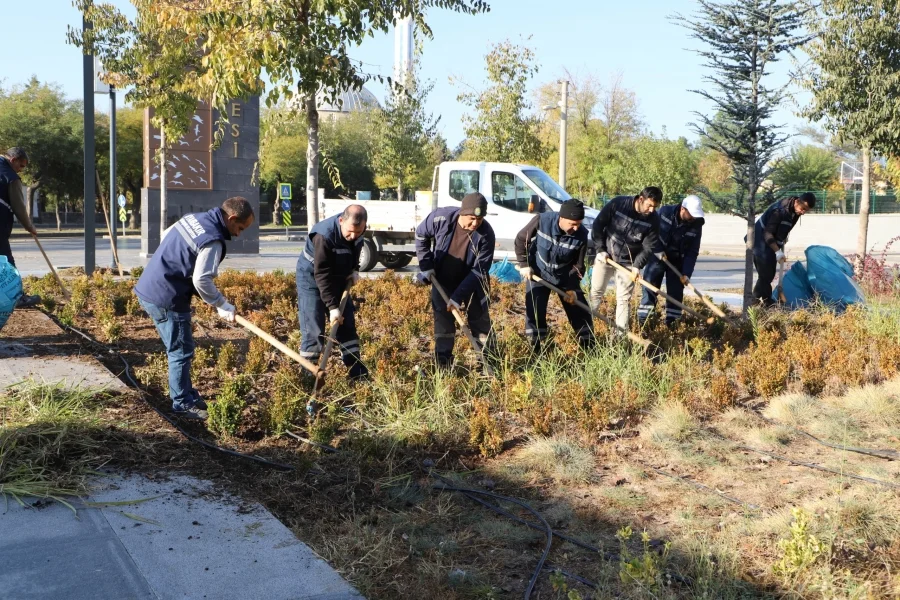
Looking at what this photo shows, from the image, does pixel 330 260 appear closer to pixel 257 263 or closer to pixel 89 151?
pixel 89 151

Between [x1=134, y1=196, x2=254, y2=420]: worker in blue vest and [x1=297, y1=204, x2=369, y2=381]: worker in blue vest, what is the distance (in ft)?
2.18

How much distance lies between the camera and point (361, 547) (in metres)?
3.88

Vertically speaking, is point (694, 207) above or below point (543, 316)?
above

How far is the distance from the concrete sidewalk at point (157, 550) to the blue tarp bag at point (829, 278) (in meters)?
8.16

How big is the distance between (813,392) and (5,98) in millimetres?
44058

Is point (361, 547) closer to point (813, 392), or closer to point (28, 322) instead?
point (813, 392)

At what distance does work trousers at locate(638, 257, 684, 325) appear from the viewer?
9.23 meters

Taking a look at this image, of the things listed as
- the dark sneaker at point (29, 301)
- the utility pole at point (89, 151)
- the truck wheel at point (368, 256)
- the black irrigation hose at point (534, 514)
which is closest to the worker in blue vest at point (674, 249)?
the black irrigation hose at point (534, 514)

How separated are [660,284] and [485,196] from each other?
22.8 feet

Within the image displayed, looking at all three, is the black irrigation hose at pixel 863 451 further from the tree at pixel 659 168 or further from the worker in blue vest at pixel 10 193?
the tree at pixel 659 168

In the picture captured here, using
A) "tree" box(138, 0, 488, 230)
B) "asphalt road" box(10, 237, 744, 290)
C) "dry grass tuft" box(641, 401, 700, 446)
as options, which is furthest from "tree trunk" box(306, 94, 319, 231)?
"asphalt road" box(10, 237, 744, 290)

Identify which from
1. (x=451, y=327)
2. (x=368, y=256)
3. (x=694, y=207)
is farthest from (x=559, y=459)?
(x=368, y=256)

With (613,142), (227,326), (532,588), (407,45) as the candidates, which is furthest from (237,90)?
(407,45)

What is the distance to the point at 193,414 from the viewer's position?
19.2 feet
